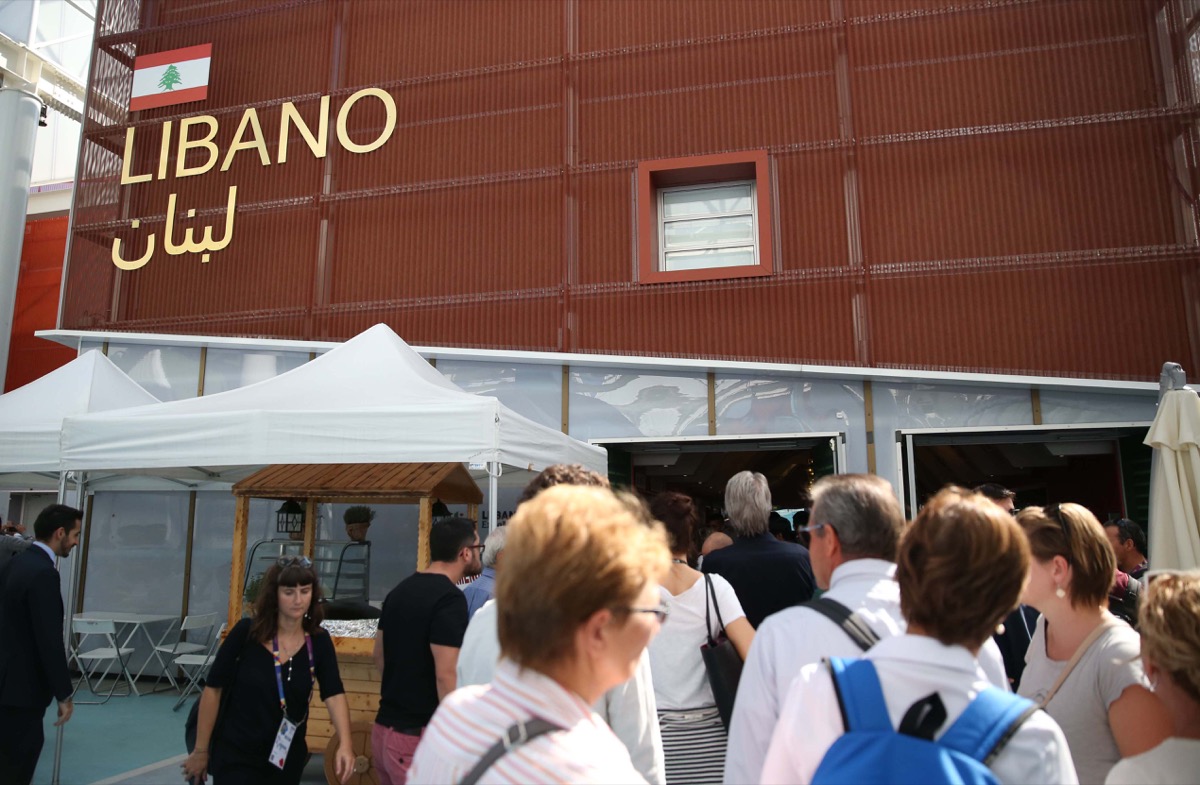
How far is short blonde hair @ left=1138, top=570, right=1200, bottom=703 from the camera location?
1868 mm

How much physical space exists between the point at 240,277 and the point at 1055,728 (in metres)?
11.2

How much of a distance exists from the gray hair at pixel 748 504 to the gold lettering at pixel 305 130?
9011 mm

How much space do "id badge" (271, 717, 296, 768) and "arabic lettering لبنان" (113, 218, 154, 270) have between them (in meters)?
9.76

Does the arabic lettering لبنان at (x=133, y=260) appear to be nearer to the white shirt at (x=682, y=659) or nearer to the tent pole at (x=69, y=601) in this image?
the tent pole at (x=69, y=601)

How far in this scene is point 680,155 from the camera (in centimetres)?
1010

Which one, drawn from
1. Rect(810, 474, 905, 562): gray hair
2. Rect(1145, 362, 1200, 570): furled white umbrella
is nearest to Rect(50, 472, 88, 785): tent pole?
Rect(810, 474, 905, 562): gray hair

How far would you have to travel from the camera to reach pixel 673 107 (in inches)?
403

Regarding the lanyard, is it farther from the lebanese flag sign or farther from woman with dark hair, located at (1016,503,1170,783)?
the lebanese flag sign

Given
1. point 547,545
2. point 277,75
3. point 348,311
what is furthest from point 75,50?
point 547,545

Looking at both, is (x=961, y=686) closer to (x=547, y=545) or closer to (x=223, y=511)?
(x=547, y=545)

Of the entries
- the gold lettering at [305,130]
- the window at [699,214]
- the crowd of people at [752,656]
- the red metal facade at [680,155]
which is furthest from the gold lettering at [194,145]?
the crowd of people at [752,656]

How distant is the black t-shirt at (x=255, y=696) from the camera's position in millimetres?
3395

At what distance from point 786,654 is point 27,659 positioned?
14.8 feet

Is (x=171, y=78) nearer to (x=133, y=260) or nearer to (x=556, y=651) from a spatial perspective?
(x=133, y=260)
